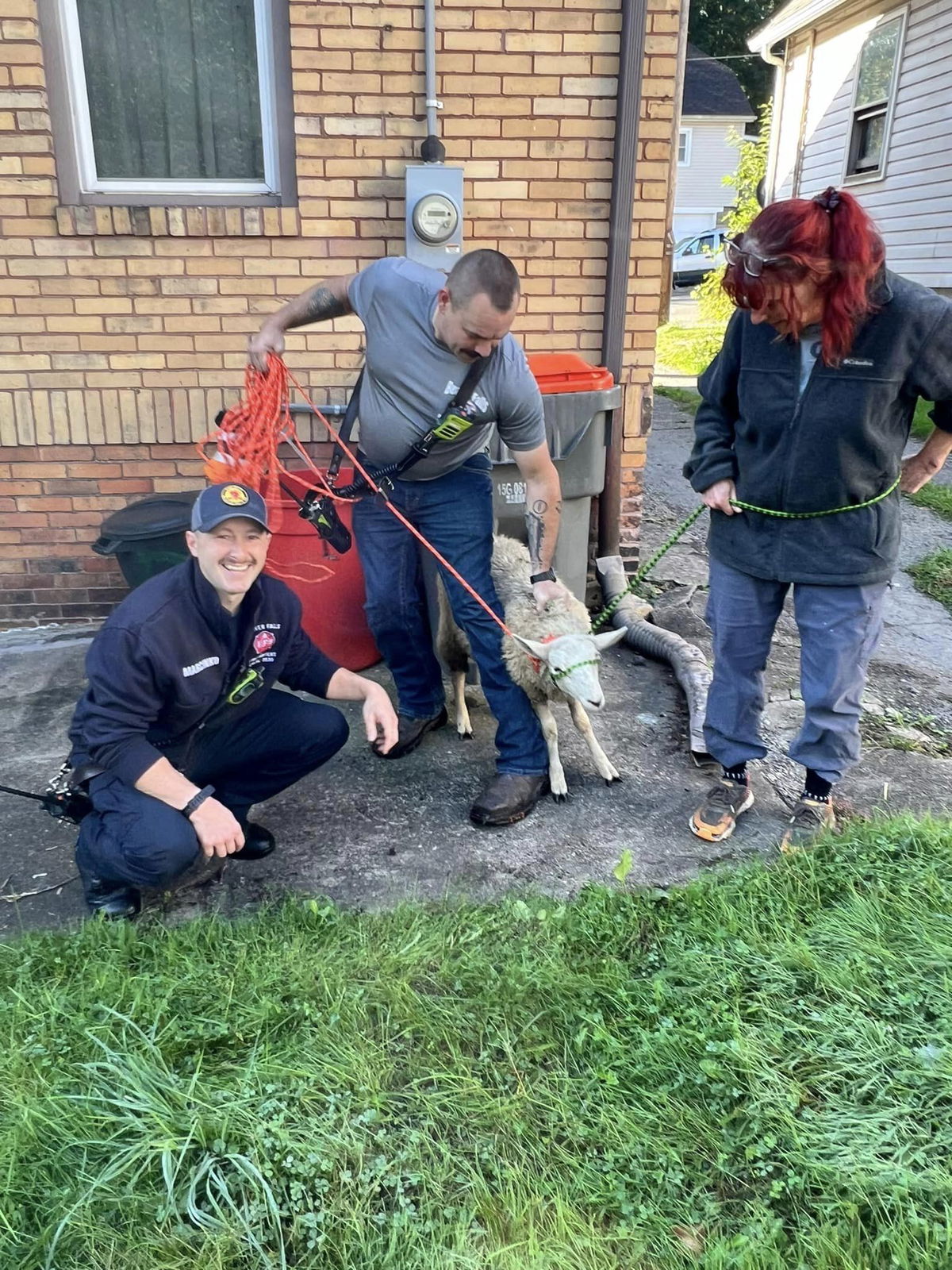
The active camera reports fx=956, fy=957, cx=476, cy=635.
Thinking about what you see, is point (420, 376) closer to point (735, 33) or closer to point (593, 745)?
point (593, 745)

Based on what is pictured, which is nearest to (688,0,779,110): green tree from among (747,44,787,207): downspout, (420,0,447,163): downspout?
(747,44,787,207): downspout

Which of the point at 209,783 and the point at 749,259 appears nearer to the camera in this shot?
the point at 749,259

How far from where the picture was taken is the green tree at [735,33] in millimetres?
41656

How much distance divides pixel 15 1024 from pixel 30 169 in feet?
13.5

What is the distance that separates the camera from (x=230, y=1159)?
2.04 m

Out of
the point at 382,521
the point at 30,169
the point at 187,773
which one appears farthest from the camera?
the point at 30,169

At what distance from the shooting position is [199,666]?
2832 millimetres

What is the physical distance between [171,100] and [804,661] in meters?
4.26

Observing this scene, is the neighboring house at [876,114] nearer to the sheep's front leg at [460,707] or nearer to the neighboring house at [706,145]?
the sheep's front leg at [460,707]

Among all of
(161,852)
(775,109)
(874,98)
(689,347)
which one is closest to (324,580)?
(161,852)

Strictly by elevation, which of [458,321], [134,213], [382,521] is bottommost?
[382,521]

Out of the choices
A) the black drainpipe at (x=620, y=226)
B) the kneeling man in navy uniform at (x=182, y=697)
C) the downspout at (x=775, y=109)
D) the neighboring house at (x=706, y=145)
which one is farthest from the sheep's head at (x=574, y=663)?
the neighboring house at (x=706, y=145)

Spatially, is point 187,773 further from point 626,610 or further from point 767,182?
point 767,182

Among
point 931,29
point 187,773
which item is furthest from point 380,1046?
point 931,29
